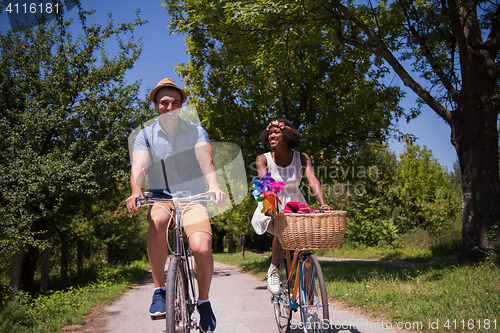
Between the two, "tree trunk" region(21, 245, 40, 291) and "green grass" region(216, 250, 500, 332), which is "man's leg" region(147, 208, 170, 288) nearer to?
"green grass" region(216, 250, 500, 332)

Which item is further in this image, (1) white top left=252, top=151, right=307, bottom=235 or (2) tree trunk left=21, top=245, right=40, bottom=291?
(2) tree trunk left=21, top=245, right=40, bottom=291

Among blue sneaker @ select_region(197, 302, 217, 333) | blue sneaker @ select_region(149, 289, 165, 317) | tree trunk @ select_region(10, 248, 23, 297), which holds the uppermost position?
blue sneaker @ select_region(149, 289, 165, 317)

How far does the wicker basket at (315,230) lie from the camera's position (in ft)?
9.71

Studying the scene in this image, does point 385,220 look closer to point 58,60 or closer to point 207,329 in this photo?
point 58,60

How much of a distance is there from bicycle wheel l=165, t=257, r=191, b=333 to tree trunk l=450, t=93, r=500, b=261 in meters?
6.67

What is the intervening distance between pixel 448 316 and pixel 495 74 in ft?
19.8

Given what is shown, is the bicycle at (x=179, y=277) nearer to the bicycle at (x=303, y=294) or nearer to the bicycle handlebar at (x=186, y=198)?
the bicycle handlebar at (x=186, y=198)

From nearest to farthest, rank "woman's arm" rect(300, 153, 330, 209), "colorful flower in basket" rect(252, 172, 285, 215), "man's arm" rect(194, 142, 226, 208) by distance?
"man's arm" rect(194, 142, 226, 208) < "colorful flower in basket" rect(252, 172, 285, 215) < "woman's arm" rect(300, 153, 330, 209)

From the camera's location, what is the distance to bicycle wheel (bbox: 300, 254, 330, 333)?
2947 millimetres

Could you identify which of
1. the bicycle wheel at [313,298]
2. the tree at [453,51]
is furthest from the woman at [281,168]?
the tree at [453,51]

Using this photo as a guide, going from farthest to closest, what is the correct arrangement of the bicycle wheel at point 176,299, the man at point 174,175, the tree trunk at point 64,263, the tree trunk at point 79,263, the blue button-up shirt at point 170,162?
the tree trunk at point 79,263 < the tree trunk at point 64,263 < the blue button-up shirt at point 170,162 < the man at point 174,175 < the bicycle wheel at point 176,299

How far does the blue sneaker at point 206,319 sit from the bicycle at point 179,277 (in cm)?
6

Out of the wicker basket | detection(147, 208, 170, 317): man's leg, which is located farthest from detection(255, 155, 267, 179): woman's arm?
detection(147, 208, 170, 317): man's leg

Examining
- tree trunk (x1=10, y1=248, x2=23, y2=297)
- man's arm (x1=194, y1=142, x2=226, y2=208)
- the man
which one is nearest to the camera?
the man
